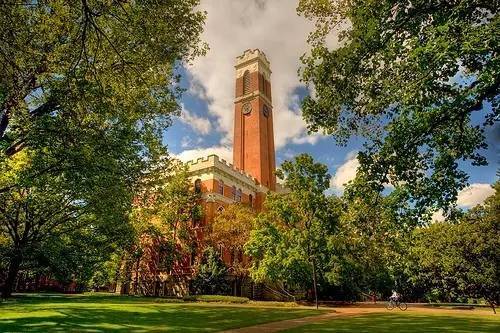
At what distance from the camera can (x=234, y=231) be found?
3856 cm

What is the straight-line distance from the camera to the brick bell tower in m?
54.5

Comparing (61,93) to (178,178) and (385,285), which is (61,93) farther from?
(385,285)

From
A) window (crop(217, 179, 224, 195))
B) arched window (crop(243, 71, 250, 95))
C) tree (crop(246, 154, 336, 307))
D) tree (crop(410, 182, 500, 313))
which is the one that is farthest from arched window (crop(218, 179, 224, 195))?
tree (crop(410, 182, 500, 313))

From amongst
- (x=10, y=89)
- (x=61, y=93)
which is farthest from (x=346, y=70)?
(x=10, y=89)

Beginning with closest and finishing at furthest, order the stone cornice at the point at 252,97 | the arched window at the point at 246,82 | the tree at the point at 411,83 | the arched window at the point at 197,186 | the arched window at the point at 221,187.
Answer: the tree at the point at 411,83 < the arched window at the point at 197,186 < the arched window at the point at 221,187 < the stone cornice at the point at 252,97 < the arched window at the point at 246,82

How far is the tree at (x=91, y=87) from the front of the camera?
973 cm

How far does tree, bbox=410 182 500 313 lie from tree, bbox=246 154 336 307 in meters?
8.30

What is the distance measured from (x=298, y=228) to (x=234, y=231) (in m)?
9.11

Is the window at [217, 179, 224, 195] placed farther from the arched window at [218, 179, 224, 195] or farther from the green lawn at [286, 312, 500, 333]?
the green lawn at [286, 312, 500, 333]

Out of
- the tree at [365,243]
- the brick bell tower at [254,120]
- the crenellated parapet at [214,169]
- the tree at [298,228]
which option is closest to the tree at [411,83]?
the tree at [365,243]

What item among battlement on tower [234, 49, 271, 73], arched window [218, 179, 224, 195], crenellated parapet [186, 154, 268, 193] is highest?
battlement on tower [234, 49, 271, 73]

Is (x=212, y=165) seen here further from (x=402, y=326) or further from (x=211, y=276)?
(x=402, y=326)

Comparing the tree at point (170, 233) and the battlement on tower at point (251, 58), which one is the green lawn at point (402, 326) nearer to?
the tree at point (170, 233)

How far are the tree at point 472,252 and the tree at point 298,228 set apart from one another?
327 inches
